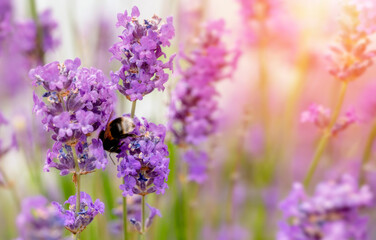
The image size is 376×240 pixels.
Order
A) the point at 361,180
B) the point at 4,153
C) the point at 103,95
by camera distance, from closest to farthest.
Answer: the point at 103,95
the point at 4,153
the point at 361,180

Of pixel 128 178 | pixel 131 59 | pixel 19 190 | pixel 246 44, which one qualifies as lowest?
pixel 128 178

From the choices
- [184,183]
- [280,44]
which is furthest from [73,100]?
[280,44]

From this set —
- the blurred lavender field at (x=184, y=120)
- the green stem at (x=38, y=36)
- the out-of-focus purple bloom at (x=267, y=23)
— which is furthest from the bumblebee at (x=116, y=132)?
the out-of-focus purple bloom at (x=267, y=23)

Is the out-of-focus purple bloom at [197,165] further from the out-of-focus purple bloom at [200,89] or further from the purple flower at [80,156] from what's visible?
the purple flower at [80,156]

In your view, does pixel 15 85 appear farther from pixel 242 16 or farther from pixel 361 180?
pixel 361 180

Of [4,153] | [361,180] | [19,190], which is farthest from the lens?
[19,190]

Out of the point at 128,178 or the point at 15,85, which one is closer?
the point at 128,178

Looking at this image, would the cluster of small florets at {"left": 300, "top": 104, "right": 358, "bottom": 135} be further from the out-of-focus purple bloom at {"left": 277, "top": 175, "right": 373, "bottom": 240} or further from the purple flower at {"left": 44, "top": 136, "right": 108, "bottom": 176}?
the purple flower at {"left": 44, "top": 136, "right": 108, "bottom": 176}
